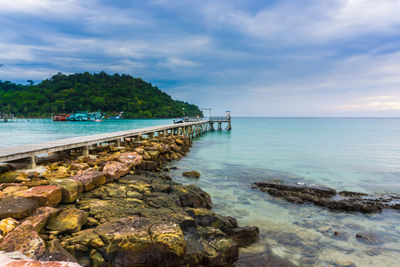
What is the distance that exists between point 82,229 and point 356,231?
6.29 meters

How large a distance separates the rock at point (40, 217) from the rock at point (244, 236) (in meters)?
3.52

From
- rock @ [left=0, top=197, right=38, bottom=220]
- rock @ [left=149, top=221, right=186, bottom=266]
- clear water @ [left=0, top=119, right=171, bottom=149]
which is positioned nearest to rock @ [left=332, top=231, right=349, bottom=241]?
rock @ [left=149, top=221, right=186, bottom=266]

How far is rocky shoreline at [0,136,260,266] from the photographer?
3480 millimetres

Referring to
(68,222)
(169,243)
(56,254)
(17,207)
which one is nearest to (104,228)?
(68,222)

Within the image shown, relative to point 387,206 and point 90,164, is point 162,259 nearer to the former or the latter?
point 90,164

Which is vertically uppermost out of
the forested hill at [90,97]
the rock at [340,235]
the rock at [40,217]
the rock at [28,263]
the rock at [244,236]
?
the forested hill at [90,97]

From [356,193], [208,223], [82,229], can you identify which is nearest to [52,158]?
[82,229]

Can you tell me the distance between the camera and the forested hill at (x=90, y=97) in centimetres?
11269

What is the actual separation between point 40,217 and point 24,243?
72 centimetres

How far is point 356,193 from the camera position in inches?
377

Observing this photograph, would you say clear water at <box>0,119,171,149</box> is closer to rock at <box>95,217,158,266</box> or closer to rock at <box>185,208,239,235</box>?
rock at <box>185,208,239,235</box>

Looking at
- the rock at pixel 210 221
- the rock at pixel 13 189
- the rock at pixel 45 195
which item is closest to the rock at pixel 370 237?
the rock at pixel 210 221

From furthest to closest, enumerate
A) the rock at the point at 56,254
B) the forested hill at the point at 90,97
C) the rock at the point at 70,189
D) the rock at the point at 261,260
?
the forested hill at the point at 90,97 < the rock at the point at 70,189 < the rock at the point at 261,260 < the rock at the point at 56,254

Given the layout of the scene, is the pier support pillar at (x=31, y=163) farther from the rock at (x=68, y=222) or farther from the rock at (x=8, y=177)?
the rock at (x=68, y=222)
